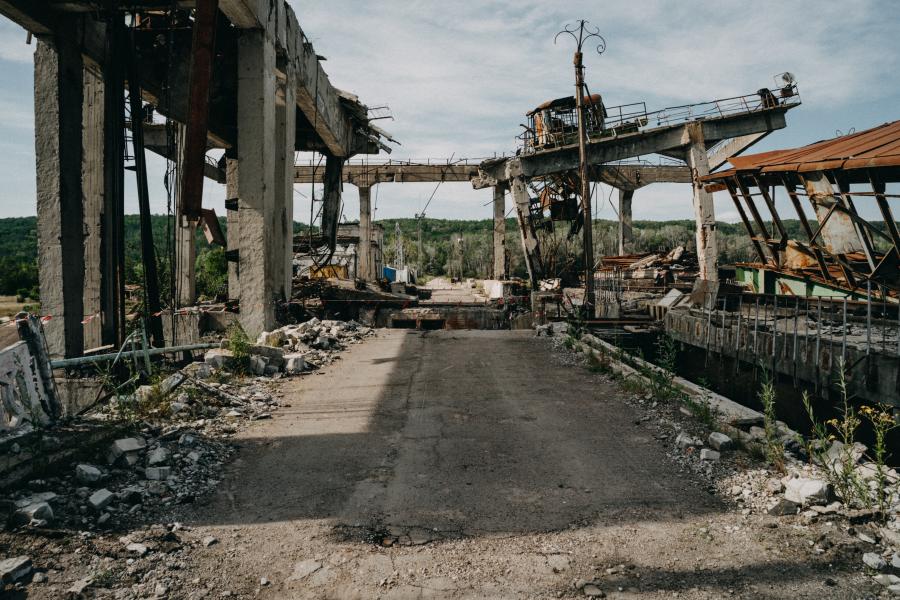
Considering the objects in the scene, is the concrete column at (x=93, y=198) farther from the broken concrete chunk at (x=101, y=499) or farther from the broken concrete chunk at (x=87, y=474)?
the broken concrete chunk at (x=101, y=499)

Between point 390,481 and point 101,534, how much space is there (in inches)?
77.4

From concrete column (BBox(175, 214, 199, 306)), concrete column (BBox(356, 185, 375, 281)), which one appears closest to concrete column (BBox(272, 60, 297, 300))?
concrete column (BBox(175, 214, 199, 306))

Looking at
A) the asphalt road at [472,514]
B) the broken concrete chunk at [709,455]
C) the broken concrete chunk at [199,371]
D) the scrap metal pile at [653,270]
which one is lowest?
the asphalt road at [472,514]

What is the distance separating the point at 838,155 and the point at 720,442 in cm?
840

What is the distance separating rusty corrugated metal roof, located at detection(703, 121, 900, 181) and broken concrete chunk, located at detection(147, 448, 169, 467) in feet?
35.7

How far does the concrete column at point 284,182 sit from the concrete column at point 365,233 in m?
18.1

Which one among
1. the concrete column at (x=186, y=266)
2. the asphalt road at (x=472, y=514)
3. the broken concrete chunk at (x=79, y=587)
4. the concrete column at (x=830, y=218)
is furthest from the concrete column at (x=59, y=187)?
the concrete column at (x=830, y=218)

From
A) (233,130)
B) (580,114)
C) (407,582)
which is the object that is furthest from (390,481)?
(233,130)

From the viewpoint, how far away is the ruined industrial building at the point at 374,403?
3334mm

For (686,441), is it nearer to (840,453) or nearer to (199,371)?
(840,453)

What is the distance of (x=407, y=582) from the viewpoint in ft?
10.3

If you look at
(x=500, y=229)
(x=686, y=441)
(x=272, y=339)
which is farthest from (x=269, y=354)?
(x=500, y=229)

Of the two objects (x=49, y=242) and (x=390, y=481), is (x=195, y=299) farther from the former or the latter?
(x=390, y=481)

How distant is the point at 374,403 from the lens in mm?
7078
